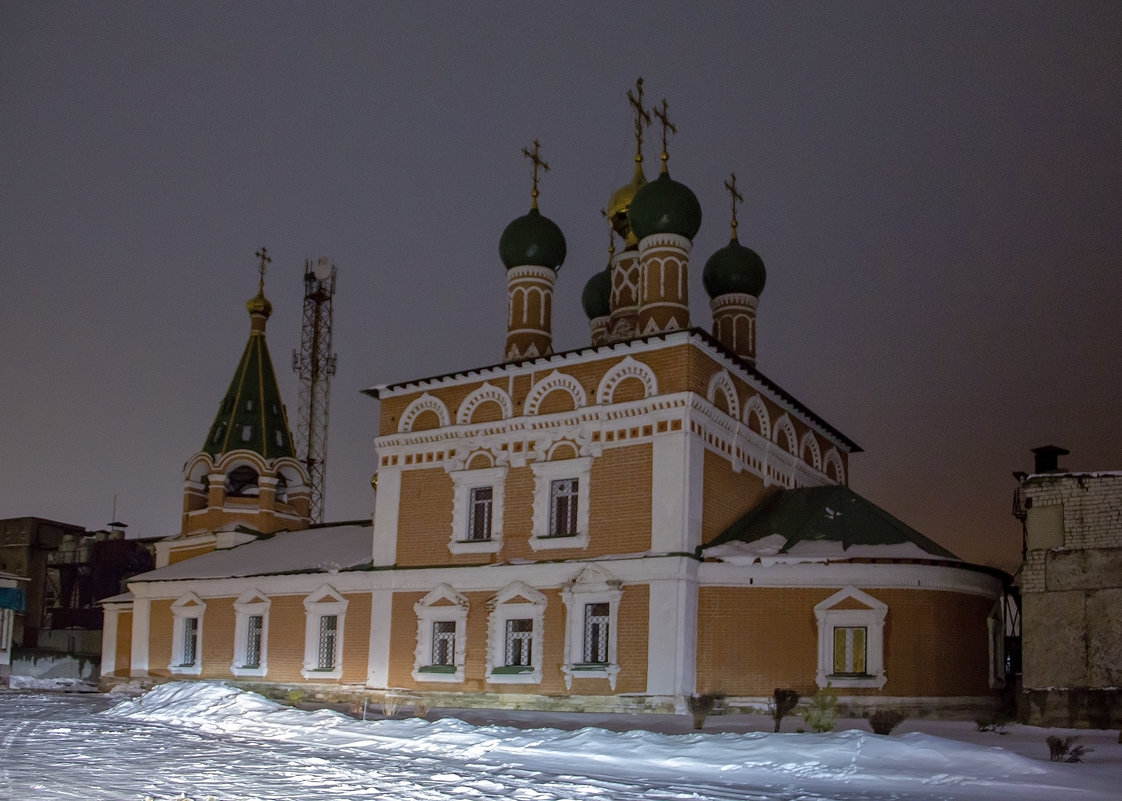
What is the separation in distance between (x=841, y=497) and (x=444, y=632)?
668cm

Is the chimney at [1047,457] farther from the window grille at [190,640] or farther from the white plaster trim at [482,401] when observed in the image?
the window grille at [190,640]

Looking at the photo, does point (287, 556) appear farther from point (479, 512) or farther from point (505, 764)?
point (505, 764)

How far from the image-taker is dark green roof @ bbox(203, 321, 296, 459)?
90.1 ft

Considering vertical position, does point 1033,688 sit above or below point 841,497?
→ below

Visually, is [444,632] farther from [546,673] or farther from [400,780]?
[400,780]

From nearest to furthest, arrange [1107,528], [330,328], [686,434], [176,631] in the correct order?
[1107,528] < [686,434] < [176,631] < [330,328]

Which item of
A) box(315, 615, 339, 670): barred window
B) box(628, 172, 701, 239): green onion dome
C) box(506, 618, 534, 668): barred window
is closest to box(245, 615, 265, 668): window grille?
box(315, 615, 339, 670): barred window

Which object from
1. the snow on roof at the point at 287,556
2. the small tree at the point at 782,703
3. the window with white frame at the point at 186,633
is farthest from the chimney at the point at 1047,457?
the window with white frame at the point at 186,633

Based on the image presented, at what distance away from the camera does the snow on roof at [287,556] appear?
21.9 m

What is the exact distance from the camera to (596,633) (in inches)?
712

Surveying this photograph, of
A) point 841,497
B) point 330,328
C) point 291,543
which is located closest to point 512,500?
point 841,497

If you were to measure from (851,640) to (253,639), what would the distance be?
37.0 ft

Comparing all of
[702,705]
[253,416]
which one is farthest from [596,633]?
[253,416]

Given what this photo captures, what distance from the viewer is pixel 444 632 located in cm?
1967
